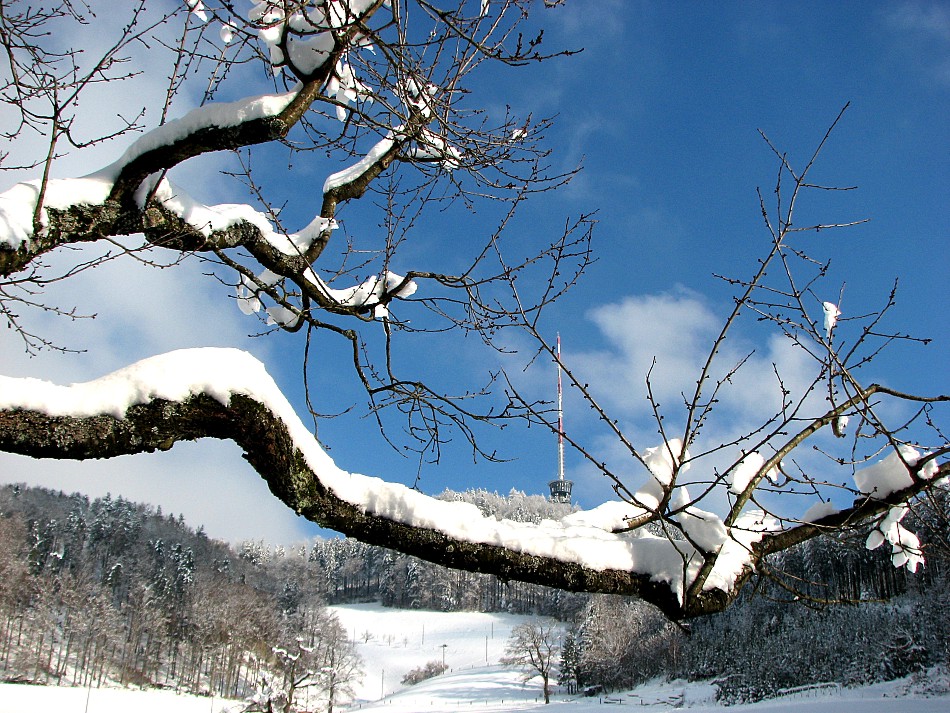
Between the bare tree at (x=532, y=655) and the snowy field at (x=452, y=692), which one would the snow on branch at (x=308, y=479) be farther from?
the bare tree at (x=532, y=655)

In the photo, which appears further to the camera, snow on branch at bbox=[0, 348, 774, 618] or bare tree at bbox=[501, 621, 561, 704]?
bare tree at bbox=[501, 621, 561, 704]

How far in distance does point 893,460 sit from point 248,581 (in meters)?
77.2

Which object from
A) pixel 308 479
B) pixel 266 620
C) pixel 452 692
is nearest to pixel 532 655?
pixel 452 692

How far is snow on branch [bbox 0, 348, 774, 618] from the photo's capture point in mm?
2102

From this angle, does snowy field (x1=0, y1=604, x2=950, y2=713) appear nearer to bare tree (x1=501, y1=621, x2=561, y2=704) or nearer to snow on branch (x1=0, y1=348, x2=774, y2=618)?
bare tree (x1=501, y1=621, x2=561, y2=704)

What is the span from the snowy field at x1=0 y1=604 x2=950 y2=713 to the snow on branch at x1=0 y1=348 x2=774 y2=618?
24.6 m

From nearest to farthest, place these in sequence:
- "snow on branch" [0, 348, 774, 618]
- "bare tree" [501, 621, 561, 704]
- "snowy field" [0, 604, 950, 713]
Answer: "snow on branch" [0, 348, 774, 618] → "snowy field" [0, 604, 950, 713] → "bare tree" [501, 621, 561, 704]

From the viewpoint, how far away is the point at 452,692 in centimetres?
4741

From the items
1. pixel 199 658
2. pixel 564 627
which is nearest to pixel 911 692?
pixel 564 627

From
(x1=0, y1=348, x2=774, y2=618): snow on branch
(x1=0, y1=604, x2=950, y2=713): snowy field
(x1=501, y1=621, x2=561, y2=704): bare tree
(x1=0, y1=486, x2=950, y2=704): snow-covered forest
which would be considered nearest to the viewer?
(x1=0, y1=348, x2=774, y2=618): snow on branch

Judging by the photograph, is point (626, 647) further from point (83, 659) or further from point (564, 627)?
point (83, 659)

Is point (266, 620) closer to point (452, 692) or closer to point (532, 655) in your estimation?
point (452, 692)

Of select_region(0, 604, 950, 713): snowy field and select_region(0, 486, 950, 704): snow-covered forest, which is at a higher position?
select_region(0, 486, 950, 704): snow-covered forest

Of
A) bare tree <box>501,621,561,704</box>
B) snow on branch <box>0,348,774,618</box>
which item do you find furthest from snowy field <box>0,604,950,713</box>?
snow on branch <box>0,348,774,618</box>
